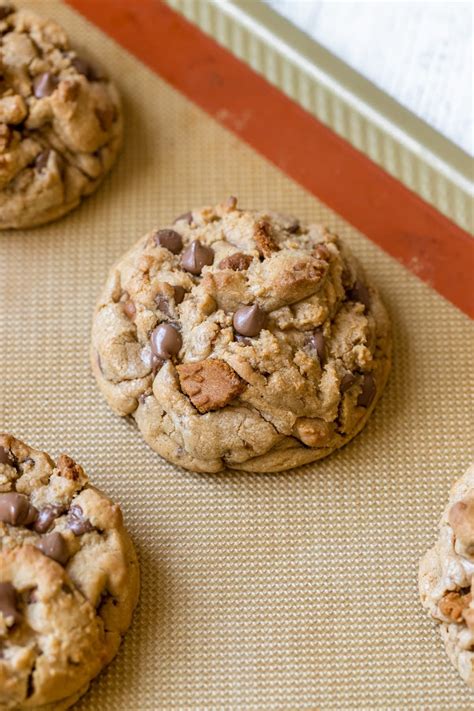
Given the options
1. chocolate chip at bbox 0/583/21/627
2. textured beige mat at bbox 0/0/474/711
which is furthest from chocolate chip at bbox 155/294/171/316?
chocolate chip at bbox 0/583/21/627

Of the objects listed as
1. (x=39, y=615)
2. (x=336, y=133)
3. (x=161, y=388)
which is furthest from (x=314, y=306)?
(x=39, y=615)

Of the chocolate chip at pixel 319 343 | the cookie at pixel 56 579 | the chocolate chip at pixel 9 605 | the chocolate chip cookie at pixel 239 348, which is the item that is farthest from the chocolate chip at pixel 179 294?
→ the chocolate chip at pixel 9 605

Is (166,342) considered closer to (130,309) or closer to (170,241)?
(130,309)

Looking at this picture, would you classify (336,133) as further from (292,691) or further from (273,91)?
(292,691)

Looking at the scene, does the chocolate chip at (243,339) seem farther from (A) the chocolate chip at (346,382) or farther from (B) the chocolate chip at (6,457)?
(B) the chocolate chip at (6,457)

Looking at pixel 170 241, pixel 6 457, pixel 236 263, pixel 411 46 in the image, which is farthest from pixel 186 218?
pixel 411 46
